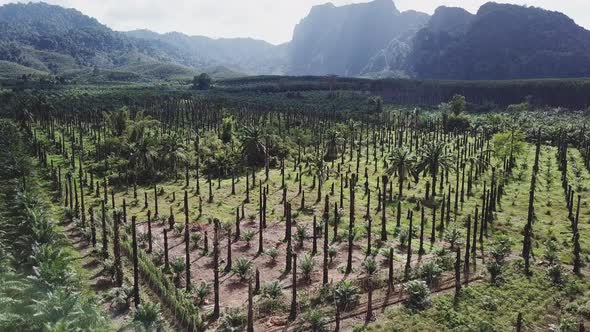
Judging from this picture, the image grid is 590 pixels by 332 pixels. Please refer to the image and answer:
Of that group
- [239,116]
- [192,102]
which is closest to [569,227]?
[239,116]

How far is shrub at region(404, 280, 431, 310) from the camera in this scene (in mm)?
33375

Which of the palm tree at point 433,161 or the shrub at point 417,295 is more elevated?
the palm tree at point 433,161

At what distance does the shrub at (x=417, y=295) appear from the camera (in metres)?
33.4

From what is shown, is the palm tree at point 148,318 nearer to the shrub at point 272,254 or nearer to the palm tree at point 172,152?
the shrub at point 272,254

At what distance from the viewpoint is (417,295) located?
3394 cm

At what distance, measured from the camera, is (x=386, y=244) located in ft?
155

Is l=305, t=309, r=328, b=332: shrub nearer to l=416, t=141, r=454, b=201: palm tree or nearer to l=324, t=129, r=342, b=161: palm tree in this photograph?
l=416, t=141, r=454, b=201: palm tree

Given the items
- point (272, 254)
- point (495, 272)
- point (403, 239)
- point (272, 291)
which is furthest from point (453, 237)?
point (272, 291)

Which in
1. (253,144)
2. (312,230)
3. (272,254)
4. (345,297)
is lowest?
(312,230)

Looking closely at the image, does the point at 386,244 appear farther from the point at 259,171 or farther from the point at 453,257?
the point at 259,171

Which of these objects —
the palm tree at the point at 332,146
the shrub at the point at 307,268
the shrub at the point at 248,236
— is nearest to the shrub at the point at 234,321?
the shrub at the point at 307,268

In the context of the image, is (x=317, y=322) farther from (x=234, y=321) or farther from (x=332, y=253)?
(x=332, y=253)

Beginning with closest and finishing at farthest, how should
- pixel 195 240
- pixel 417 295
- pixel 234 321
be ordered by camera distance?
pixel 234 321 < pixel 417 295 < pixel 195 240

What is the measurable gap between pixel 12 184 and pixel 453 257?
58.0 m
